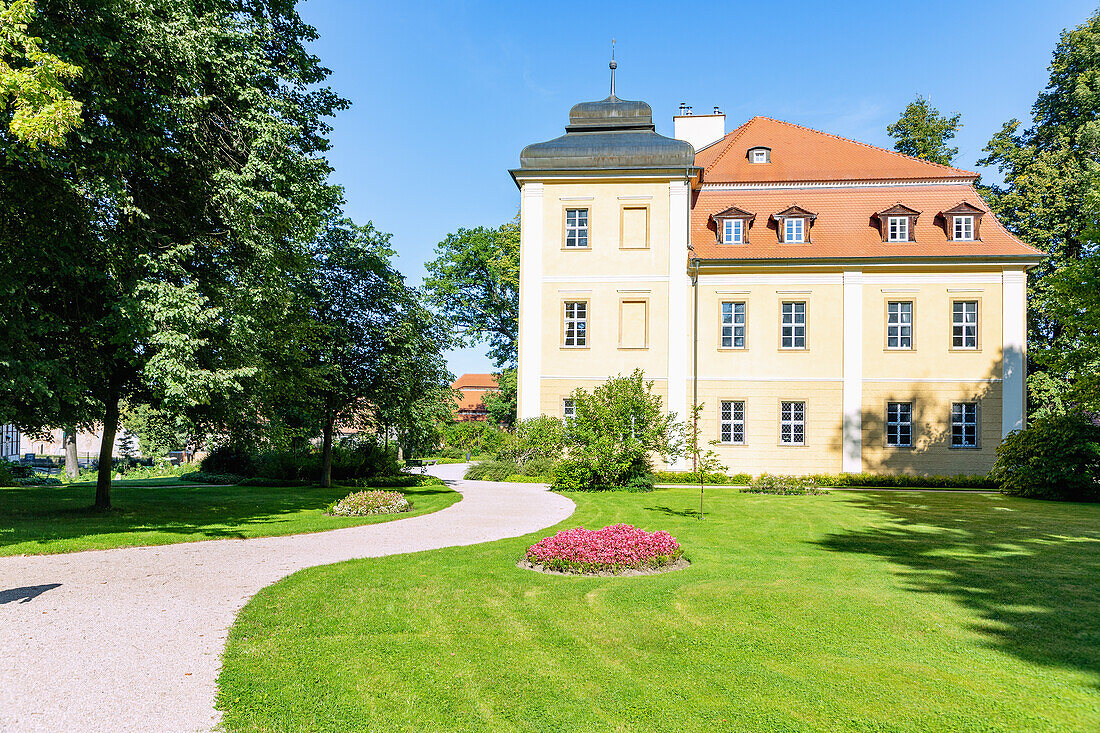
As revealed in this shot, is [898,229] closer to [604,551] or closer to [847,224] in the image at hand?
[847,224]

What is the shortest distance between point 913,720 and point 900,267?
24811 millimetres

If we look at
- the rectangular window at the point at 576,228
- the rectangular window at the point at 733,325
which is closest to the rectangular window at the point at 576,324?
the rectangular window at the point at 576,228

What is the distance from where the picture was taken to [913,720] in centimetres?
411

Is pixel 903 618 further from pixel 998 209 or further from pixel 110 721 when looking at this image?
pixel 998 209

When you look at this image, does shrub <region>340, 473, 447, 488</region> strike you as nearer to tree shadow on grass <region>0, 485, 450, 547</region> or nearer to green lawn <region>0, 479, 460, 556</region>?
tree shadow on grass <region>0, 485, 450, 547</region>

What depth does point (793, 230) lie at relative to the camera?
26516mm

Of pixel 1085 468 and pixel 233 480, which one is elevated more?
pixel 1085 468

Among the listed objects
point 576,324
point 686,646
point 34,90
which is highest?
point 34,90

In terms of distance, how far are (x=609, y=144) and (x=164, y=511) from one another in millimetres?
20128

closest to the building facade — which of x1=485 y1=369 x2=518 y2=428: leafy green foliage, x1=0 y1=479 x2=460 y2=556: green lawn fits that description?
x1=0 y1=479 x2=460 y2=556: green lawn

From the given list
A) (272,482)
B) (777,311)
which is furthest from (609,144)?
Result: (272,482)

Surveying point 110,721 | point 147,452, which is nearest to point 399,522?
point 110,721

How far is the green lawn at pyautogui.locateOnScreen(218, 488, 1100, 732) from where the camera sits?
4246 millimetres

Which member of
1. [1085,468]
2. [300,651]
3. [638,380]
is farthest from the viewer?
[638,380]
